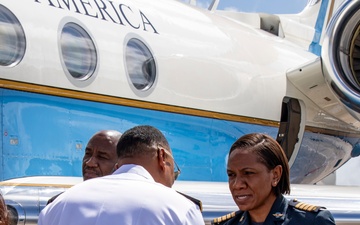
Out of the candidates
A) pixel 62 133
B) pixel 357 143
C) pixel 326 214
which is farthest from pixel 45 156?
pixel 357 143

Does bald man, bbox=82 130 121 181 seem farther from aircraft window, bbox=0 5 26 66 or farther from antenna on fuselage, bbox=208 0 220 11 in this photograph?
antenna on fuselage, bbox=208 0 220 11

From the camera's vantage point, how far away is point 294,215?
109 inches

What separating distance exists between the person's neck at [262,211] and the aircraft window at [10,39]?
3.38 metres

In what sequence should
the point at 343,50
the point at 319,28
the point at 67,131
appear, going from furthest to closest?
the point at 319,28 → the point at 343,50 → the point at 67,131

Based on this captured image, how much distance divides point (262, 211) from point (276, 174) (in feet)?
0.53

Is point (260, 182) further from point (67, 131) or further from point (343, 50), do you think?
point (343, 50)

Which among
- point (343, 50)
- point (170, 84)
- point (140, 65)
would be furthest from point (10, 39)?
point (343, 50)

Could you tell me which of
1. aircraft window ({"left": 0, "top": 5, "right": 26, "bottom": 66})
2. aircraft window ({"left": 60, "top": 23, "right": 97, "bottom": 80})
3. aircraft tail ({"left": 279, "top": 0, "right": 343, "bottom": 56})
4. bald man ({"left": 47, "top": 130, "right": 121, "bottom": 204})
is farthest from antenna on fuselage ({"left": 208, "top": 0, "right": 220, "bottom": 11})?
bald man ({"left": 47, "top": 130, "right": 121, "bottom": 204})

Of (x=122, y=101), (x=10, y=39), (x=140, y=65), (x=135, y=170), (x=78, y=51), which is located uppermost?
(x=10, y=39)

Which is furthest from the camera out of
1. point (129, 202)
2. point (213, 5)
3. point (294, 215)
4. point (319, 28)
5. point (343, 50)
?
point (319, 28)

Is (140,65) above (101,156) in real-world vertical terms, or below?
above

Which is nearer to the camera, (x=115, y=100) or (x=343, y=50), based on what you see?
(x=115, y=100)

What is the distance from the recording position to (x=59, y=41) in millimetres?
6250

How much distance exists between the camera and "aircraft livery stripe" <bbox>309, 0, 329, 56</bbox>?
442 inches
